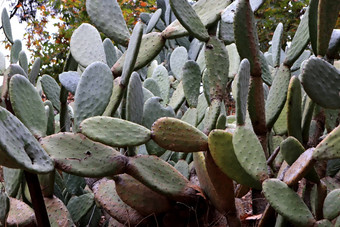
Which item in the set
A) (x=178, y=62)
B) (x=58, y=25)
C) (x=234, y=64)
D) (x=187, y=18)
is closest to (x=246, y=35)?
(x=187, y=18)

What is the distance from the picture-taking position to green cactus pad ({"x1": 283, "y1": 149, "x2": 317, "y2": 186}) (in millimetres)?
1236

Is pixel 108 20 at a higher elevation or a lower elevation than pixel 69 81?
higher

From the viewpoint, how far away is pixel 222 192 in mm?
1446

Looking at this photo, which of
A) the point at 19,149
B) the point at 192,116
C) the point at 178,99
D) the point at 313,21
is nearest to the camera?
the point at 19,149

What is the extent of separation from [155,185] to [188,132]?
18 cm

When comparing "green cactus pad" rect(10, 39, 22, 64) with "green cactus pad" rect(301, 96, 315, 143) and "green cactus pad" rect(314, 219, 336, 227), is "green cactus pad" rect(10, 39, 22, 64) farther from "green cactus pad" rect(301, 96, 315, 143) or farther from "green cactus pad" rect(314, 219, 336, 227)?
"green cactus pad" rect(314, 219, 336, 227)

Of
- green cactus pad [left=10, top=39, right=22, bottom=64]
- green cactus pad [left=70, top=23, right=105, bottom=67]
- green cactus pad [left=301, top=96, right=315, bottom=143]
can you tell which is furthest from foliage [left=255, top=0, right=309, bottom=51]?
green cactus pad [left=301, top=96, right=315, bottom=143]

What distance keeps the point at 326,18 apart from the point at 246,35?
0.75 feet

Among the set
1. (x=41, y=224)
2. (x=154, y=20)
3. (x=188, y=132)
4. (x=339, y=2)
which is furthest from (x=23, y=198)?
(x=339, y=2)

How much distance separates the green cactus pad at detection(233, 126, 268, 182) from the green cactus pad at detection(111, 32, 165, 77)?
513 mm

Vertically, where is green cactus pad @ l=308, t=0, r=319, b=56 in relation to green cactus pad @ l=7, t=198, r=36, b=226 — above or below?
above

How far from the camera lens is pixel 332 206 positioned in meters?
1.28

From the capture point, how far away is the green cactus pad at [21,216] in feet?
5.23

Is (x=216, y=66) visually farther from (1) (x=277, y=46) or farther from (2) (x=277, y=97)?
(1) (x=277, y=46)
